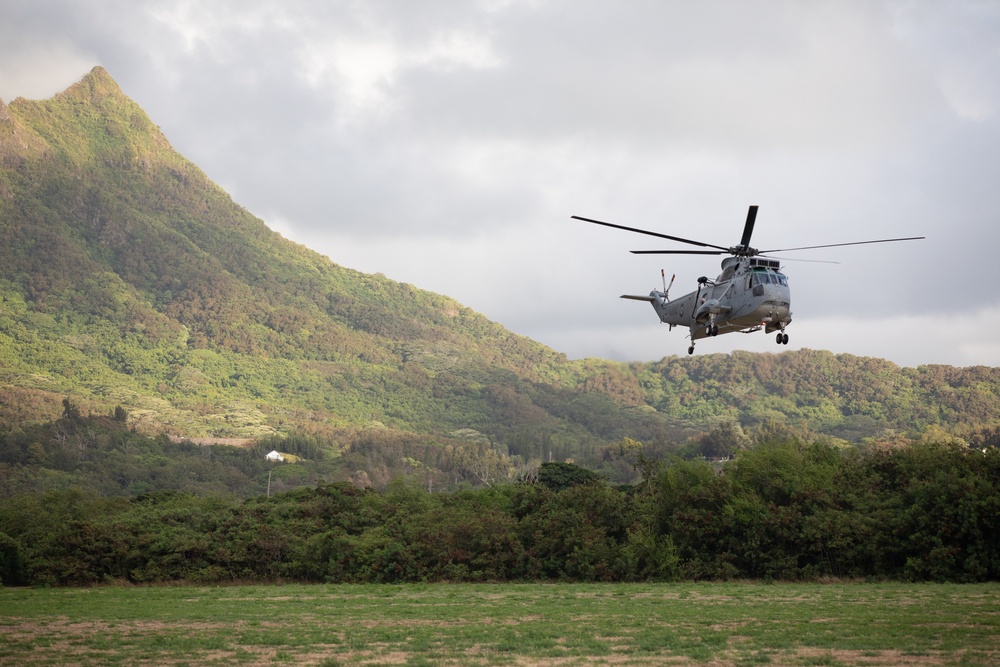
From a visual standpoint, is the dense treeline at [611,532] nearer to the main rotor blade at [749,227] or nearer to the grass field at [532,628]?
the grass field at [532,628]

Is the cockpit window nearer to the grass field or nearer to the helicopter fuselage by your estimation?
the helicopter fuselage

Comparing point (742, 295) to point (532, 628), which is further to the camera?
point (742, 295)

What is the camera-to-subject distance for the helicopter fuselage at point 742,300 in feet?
124

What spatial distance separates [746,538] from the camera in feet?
168

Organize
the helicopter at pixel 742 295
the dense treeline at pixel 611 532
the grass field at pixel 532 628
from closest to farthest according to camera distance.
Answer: the grass field at pixel 532 628 → the helicopter at pixel 742 295 → the dense treeline at pixel 611 532

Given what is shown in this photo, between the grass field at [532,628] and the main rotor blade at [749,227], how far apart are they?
13030mm

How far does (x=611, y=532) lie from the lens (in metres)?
57.7

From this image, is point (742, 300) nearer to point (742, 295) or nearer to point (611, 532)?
point (742, 295)

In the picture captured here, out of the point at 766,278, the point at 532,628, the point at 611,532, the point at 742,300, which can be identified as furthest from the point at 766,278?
the point at 611,532

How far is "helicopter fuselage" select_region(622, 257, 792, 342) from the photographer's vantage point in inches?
1492

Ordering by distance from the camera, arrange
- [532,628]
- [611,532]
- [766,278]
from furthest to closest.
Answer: [611,532], [766,278], [532,628]

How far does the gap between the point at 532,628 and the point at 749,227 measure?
17746 millimetres

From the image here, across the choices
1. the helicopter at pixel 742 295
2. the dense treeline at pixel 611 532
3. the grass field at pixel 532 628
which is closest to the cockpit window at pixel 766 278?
the helicopter at pixel 742 295

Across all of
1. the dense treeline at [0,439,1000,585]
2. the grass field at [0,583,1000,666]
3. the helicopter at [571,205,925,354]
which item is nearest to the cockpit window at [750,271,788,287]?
the helicopter at [571,205,925,354]
